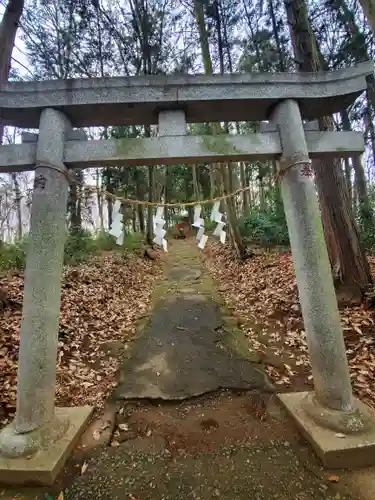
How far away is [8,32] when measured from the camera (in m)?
6.29

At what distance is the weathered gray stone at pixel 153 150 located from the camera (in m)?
3.08

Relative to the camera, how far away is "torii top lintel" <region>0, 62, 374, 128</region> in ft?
10.2

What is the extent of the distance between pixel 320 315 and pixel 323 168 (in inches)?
151

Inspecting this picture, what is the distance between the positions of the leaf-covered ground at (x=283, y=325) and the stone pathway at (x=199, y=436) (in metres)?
0.43

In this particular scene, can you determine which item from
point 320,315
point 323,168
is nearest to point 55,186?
point 320,315

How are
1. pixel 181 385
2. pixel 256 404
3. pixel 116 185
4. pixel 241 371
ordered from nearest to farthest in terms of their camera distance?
pixel 256 404 < pixel 181 385 < pixel 241 371 < pixel 116 185

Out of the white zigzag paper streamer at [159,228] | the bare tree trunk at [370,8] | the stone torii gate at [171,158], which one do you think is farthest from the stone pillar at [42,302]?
the bare tree trunk at [370,8]

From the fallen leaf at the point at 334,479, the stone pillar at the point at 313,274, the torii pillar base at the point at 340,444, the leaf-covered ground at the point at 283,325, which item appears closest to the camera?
the fallen leaf at the point at 334,479

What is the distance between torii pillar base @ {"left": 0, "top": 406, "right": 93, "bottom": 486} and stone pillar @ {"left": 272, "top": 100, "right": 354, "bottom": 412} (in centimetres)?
262

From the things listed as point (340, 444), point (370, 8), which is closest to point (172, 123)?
point (370, 8)

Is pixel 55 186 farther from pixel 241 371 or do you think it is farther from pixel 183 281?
pixel 183 281

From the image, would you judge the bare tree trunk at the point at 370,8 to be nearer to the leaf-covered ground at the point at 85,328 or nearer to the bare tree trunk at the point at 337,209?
the bare tree trunk at the point at 337,209

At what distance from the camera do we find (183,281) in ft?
34.4

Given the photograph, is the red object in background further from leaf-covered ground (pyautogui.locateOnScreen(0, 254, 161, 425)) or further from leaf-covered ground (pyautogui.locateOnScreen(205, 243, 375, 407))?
leaf-covered ground (pyautogui.locateOnScreen(205, 243, 375, 407))
